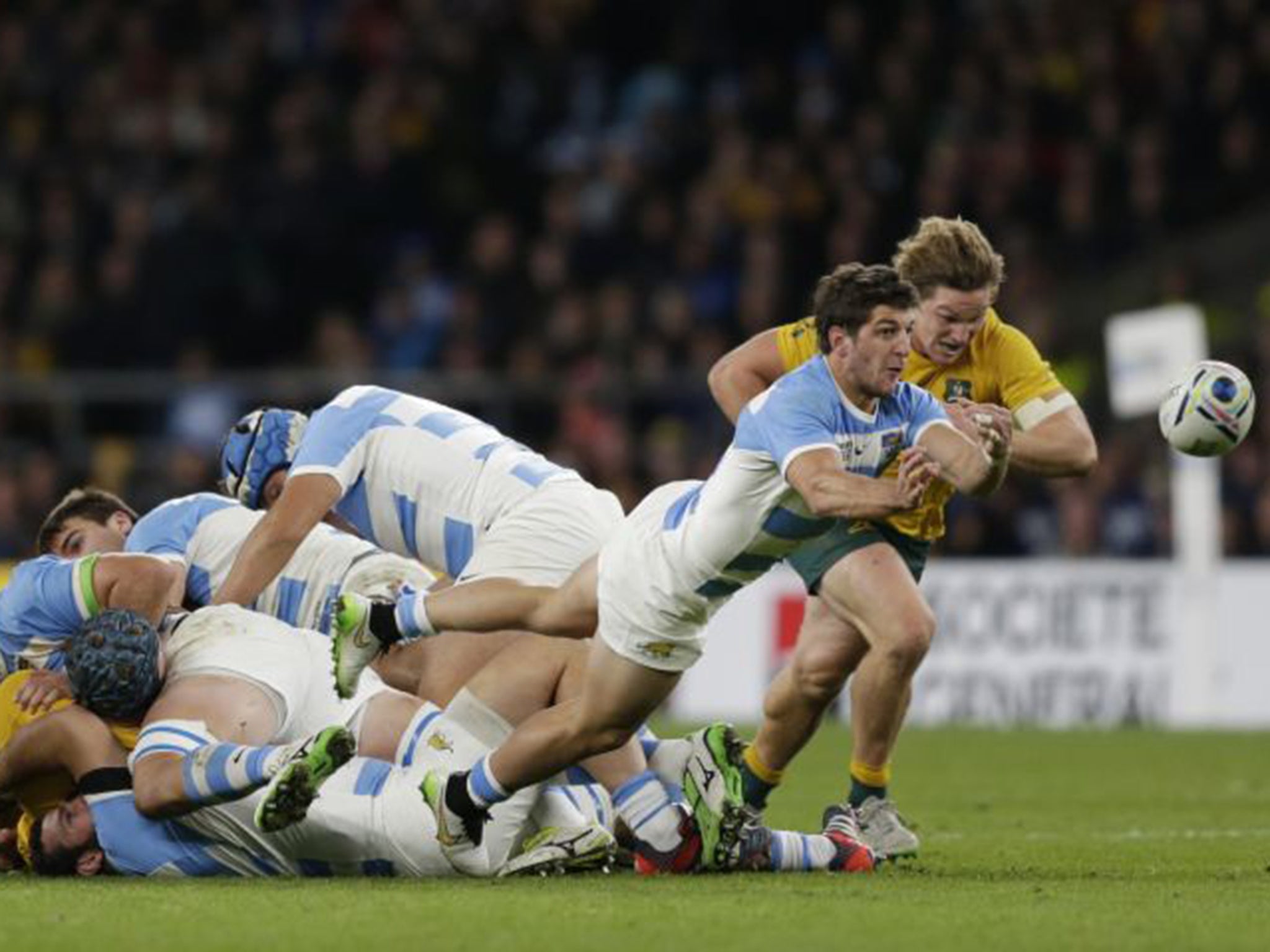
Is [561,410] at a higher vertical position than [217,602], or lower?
higher

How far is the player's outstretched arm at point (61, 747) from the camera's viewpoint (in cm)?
830

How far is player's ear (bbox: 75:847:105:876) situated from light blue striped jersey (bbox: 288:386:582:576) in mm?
1496

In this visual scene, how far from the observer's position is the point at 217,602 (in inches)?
360

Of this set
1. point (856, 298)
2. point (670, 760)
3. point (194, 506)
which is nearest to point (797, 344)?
point (856, 298)

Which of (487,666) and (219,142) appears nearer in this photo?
(487,666)

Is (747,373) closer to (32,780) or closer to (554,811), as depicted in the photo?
(554,811)

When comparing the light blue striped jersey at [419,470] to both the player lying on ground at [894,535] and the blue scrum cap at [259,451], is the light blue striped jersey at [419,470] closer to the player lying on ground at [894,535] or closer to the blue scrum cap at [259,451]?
the blue scrum cap at [259,451]

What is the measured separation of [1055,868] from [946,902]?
1.32 metres

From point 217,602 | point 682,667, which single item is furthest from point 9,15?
point 682,667

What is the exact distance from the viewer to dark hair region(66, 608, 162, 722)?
8.21 m

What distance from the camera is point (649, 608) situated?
7977 mm

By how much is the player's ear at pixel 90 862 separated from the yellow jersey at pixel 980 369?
112 inches

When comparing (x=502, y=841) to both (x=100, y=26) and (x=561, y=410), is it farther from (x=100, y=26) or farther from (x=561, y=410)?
(x=100, y=26)

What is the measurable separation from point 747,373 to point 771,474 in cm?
148
